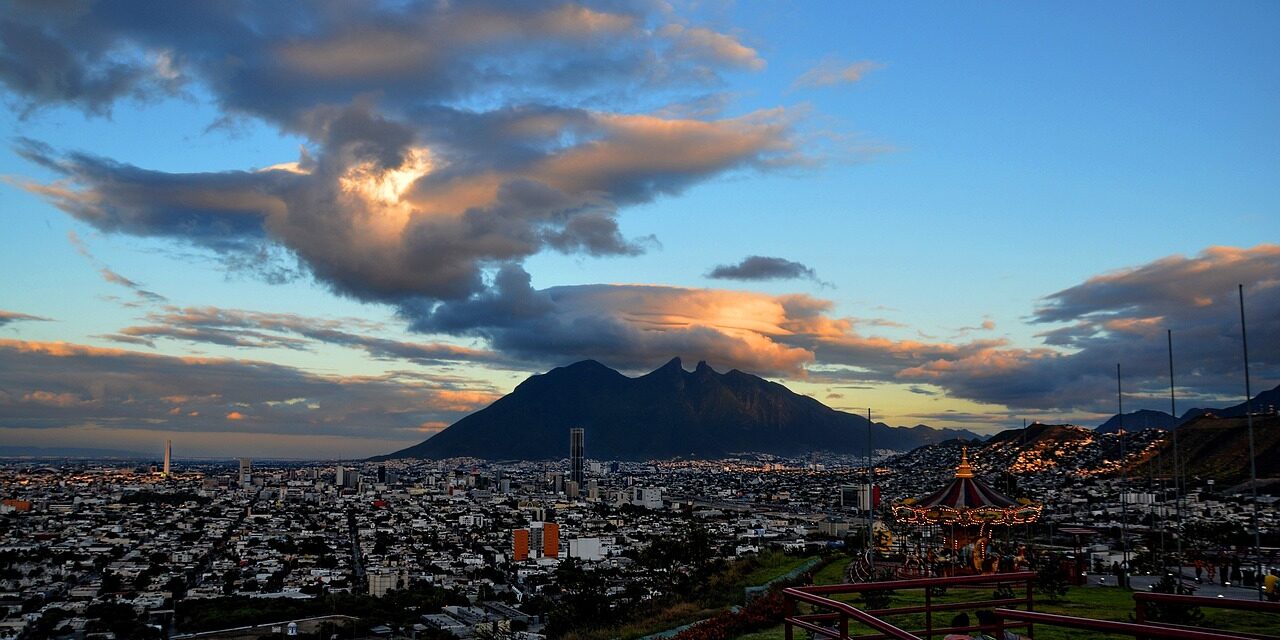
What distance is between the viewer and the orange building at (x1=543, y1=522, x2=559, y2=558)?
228 feet

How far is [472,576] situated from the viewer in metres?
57.4

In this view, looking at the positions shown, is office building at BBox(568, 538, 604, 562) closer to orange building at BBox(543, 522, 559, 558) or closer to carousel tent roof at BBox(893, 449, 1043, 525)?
orange building at BBox(543, 522, 559, 558)

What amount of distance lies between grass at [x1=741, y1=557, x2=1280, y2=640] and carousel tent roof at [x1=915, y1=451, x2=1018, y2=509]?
8.46ft

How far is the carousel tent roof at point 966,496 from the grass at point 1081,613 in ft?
8.46

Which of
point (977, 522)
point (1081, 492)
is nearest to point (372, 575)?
point (977, 522)

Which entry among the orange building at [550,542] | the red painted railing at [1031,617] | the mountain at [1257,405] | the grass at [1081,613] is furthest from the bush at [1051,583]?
the mountain at [1257,405]

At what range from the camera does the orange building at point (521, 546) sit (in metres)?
69.2

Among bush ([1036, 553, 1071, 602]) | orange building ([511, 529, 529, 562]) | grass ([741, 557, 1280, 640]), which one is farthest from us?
orange building ([511, 529, 529, 562])

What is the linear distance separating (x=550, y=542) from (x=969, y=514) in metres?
53.6

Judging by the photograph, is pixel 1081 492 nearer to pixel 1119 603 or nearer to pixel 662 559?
pixel 662 559

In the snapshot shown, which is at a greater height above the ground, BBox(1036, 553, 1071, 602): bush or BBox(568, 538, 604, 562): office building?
BBox(1036, 553, 1071, 602): bush

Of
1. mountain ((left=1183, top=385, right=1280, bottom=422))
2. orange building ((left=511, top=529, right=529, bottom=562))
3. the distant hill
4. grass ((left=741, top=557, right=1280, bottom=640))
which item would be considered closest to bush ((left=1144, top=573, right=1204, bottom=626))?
grass ((left=741, top=557, right=1280, bottom=640))

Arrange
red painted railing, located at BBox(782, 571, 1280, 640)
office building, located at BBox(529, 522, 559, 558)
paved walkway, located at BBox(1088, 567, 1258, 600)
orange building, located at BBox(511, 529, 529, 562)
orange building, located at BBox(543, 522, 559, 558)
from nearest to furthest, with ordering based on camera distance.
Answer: red painted railing, located at BBox(782, 571, 1280, 640), paved walkway, located at BBox(1088, 567, 1258, 600), orange building, located at BBox(511, 529, 529, 562), orange building, located at BBox(543, 522, 559, 558), office building, located at BBox(529, 522, 559, 558)

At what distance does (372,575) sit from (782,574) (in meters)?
34.9
